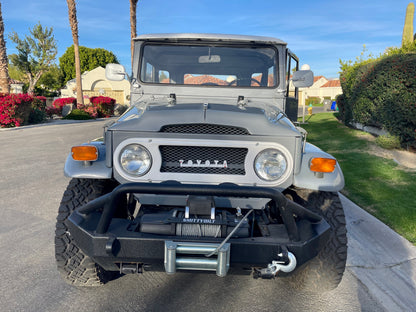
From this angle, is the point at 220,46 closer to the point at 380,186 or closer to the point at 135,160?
the point at 135,160

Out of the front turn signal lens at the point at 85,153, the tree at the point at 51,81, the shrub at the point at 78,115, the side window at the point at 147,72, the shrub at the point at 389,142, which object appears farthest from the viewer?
the tree at the point at 51,81

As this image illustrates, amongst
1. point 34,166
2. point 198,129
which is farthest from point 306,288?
point 34,166

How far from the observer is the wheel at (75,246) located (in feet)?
8.47

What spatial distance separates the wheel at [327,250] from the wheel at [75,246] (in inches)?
61.1

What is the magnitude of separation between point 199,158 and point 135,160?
46 cm

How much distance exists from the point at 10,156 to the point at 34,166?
1.71 meters

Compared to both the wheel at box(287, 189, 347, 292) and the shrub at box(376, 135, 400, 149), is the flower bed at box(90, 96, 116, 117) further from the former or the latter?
the wheel at box(287, 189, 347, 292)

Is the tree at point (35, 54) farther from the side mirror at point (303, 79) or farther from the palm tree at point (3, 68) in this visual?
the side mirror at point (303, 79)

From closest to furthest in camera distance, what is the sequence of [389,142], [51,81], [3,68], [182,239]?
1. [182,239]
2. [389,142]
3. [3,68]
4. [51,81]

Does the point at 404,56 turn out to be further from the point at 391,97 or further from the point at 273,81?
the point at 273,81

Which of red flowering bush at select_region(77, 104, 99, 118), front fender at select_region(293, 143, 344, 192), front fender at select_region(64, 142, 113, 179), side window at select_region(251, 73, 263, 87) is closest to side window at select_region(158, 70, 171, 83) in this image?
side window at select_region(251, 73, 263, 87)

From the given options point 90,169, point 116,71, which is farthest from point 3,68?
point 90,169

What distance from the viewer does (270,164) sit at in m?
2.47

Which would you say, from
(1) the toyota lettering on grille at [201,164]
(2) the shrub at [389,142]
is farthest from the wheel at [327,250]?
(2) the shrub at [389,142]
